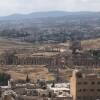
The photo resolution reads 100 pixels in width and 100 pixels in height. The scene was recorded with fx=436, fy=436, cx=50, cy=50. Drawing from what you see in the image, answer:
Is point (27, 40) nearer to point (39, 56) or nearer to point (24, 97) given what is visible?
point (39, 56)

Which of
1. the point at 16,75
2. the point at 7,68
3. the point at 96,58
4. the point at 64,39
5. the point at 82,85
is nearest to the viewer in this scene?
the point at 82,85

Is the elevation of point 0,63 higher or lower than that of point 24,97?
lower

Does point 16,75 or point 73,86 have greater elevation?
point 73,86

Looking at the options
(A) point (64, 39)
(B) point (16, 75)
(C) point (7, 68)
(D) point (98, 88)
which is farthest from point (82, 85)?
(A) point (64, 39)

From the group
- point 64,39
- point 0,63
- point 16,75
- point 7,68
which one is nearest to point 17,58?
point 0,63

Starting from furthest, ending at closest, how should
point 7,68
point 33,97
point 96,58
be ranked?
1. point 96,58
2. point 7,68
3. point 33,97

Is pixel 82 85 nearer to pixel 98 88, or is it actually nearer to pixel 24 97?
pixel 98 88

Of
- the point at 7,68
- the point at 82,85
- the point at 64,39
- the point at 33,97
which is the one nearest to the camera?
the point at 82,85

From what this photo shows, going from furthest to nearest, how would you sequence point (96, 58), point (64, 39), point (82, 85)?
point (64, 39)
point (96, 58)
point (82, 85)

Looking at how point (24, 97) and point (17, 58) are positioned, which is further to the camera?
point (17, 58)
